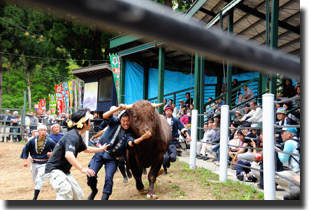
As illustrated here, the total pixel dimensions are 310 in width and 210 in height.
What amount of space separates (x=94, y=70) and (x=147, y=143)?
1821 cm

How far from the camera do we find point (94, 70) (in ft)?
77.9

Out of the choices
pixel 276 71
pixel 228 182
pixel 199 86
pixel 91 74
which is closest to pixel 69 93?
pixel 91 74

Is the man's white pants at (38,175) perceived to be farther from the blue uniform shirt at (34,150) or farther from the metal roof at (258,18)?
the metal roof at (258,18)

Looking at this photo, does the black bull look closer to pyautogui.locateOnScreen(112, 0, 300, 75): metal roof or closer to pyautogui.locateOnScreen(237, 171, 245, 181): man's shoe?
pyautogui.locateOnScreen(237, 171, 245, 181): man's shoe

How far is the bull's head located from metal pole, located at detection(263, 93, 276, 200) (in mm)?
2160

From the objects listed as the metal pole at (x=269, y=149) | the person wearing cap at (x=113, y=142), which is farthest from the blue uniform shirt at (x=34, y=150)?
the metal pole at (x=269, y=149)

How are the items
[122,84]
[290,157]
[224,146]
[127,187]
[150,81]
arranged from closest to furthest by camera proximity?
[290,157] → [224,146] → [127,187] → [122,84] → [150,81]

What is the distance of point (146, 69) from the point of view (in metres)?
19.2

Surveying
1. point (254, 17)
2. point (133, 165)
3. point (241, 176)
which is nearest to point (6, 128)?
point (133, 165)

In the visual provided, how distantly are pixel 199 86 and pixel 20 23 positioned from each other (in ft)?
53.5

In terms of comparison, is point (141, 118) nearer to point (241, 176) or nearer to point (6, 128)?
point (241, 176)

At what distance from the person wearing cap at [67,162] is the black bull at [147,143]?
4.35ft

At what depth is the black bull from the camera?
6.14 metres

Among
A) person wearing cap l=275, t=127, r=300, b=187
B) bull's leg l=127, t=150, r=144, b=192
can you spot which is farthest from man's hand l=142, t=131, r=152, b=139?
person wearing cap l=275, t=127, r=300, b=187
